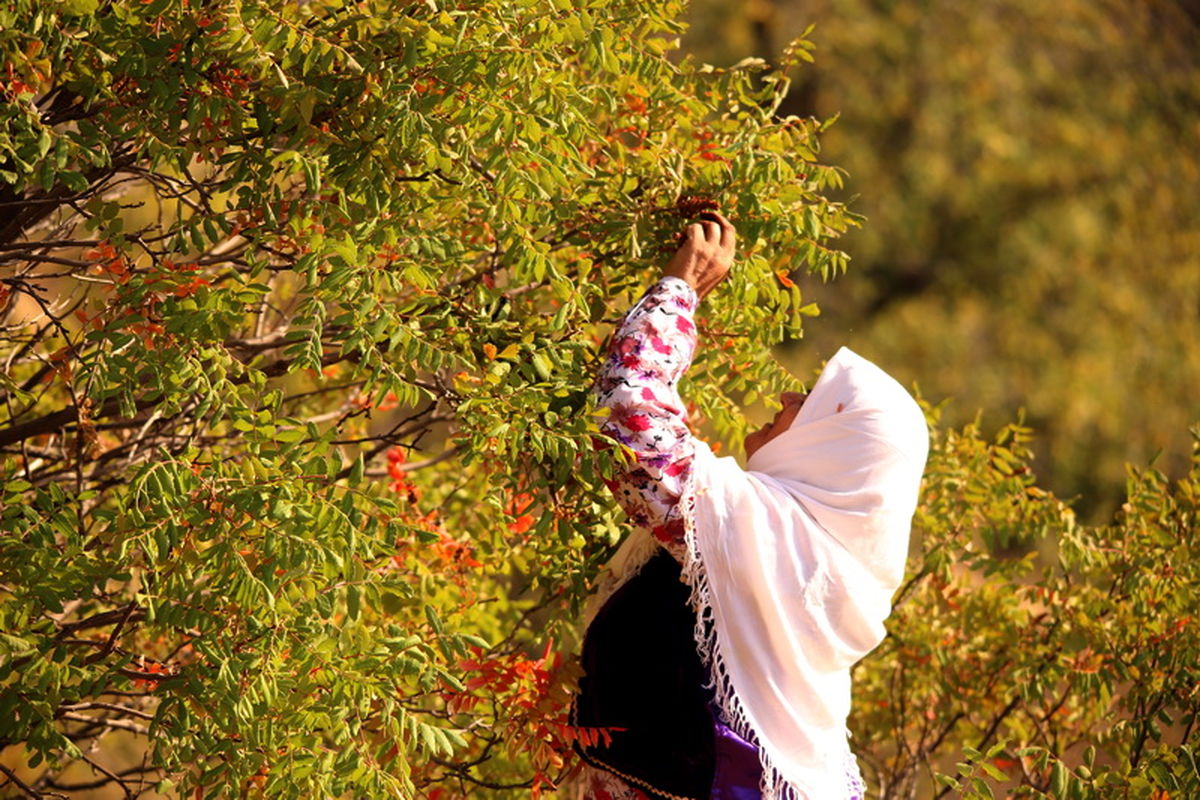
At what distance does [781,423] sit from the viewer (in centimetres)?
285

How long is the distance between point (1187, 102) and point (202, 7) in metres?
11.9

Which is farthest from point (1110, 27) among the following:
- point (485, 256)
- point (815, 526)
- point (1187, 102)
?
point (815, 526)

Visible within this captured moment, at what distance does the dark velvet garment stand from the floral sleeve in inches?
5.4

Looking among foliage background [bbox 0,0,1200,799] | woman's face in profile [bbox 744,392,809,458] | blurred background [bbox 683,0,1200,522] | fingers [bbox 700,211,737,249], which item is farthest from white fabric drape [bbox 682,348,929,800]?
blurred background [bbox 683,0,1200,522]

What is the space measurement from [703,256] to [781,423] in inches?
15.0

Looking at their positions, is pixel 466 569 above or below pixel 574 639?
above

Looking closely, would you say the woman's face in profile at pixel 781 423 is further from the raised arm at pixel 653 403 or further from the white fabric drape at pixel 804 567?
the raised arm at pixel 653 403

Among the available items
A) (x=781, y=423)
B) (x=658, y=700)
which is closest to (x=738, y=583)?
(x=658, y=700)

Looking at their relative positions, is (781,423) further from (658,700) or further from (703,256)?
(658,700)

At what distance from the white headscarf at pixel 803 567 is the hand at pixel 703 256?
1.10ft

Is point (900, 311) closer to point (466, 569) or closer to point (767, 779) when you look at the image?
point (466, 569)

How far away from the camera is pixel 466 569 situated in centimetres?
354

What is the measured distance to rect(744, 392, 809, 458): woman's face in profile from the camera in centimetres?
284

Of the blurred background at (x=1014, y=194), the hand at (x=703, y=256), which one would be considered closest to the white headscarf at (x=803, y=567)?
the hand at (x=703, y=256)
